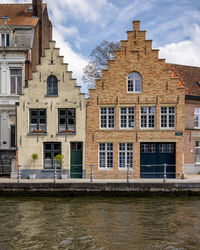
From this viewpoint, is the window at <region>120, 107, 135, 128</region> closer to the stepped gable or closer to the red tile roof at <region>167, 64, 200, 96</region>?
the stepped gable

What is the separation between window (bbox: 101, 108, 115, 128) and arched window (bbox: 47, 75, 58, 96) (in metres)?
3.45

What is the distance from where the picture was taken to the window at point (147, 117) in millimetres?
23047

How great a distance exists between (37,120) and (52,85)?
256cm

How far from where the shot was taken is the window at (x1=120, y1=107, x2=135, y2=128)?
23.2 m

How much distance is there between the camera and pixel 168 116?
22938mm

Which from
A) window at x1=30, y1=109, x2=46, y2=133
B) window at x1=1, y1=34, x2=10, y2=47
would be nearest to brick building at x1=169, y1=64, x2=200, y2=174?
window at x1=30, y1=109, x2=46, y2=133

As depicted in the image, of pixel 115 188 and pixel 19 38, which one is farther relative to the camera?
pixel 19 38

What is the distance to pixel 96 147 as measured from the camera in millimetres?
23141

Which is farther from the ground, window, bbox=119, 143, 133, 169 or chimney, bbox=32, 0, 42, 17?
chimney, bbox=32, 0, 42, 17

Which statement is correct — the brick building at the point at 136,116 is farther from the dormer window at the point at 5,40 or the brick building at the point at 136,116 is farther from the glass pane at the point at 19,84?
the dormer window at the point at 5,40

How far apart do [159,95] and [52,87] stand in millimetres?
7121

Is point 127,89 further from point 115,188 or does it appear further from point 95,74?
point 95,74

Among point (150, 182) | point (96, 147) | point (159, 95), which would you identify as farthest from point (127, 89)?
point (150, 182)

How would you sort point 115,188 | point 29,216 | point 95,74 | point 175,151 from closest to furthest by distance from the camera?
point 29,216, point 115,188, point 175,151, point 95,74
